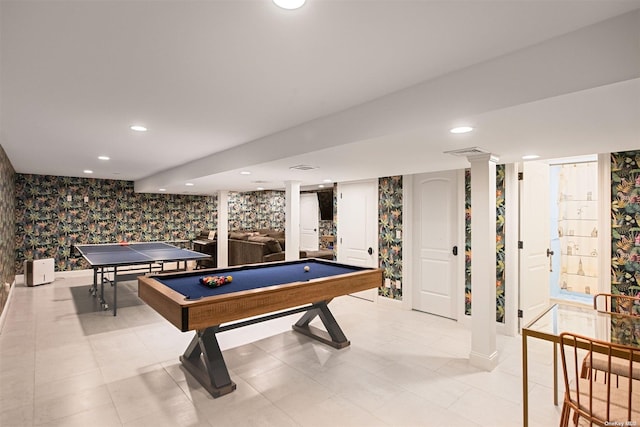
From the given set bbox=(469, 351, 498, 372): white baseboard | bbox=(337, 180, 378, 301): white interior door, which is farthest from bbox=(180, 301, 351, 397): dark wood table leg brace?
bbox=(337, 180, 378, 301): white interior door

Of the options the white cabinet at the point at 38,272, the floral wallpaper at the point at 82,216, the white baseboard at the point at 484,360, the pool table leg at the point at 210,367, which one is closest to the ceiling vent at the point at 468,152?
the white baseboard at the point at 484,360

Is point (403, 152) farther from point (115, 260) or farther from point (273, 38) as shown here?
point (115, 260)

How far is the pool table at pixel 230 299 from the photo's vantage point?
2.32 meters

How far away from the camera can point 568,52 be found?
5.08 ft

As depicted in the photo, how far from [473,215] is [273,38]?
8.17 feet

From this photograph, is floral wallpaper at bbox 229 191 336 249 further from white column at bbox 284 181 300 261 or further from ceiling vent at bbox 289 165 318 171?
ceiling vent at bbox 289 165 318 171

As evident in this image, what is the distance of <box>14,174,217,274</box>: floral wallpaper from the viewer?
7.06 metres

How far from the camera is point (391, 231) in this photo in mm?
5242

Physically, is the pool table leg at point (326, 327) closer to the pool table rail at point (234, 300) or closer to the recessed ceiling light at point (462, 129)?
the pool table rail at point (234, 300)

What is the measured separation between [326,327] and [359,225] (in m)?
2.45

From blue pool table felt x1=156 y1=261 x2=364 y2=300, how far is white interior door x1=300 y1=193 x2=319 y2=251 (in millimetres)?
5790

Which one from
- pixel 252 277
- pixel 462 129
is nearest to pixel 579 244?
pixel 462 129

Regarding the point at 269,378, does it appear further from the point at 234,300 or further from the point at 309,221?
the point at 309,221

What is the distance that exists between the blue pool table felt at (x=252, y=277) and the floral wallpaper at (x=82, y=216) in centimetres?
598
